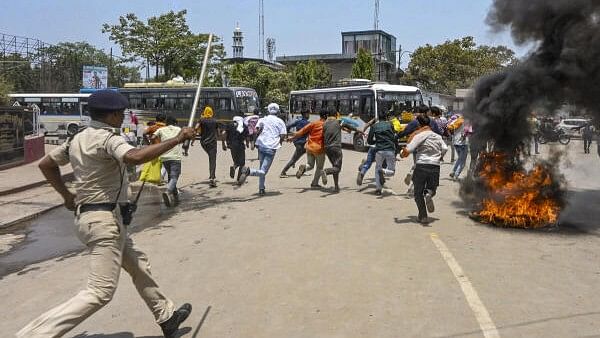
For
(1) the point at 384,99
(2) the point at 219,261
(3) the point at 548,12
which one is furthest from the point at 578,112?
(1) the point at 384,99

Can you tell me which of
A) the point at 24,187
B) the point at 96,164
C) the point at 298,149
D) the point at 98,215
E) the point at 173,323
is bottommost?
the point at 24,187

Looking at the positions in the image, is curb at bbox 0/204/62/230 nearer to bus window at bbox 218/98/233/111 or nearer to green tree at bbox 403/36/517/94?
bus window at bbox 218/98/233/111

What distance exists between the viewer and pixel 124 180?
3535mm

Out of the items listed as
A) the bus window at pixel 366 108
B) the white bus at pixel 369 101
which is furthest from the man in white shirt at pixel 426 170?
the bus window at pixel 366 108

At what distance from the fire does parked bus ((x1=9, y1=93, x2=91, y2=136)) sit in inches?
1226

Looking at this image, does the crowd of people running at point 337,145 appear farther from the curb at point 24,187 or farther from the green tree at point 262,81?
the green tree at point 262,81

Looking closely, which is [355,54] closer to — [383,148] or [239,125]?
[239,125]

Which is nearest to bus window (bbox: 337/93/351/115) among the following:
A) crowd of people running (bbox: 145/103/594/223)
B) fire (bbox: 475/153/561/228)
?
crowd of people running (bbox: 145/103/594/223)

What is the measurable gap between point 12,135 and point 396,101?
13.6m

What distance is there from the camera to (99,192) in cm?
338

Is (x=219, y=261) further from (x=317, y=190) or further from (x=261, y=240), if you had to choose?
(x=317, y=190)

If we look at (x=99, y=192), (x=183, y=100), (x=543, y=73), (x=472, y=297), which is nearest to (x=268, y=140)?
(x=543, y=73)

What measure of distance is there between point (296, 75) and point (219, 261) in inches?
1700

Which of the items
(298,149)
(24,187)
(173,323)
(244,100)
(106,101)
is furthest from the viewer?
(244,100)
